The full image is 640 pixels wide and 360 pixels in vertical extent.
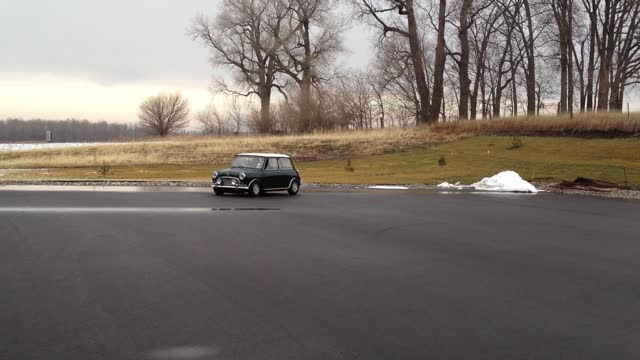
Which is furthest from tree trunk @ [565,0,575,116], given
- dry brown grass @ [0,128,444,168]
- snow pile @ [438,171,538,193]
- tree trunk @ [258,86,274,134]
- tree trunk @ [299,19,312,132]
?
tree trunk @ [258,86,274,134]

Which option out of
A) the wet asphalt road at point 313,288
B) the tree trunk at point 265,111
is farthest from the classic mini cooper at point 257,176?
the tree trunk at point 265,111

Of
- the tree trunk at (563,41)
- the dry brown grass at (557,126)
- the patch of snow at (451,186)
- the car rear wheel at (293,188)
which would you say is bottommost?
the patch of snow at (451,186)

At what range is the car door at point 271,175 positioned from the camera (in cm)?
2422

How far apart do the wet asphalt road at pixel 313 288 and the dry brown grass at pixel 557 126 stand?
33.3 m

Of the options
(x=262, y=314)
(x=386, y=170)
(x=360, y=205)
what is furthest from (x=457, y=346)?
(x=386, y=170)

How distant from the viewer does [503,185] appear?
2958cm

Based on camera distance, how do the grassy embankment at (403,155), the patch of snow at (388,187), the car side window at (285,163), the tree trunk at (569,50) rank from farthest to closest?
1. the tree trunk at (569,50)
2. the grassy embankment at (403,155)
3. the patch of snow at (388,187)
4. the car side window at (285,163)

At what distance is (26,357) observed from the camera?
17.1 feet

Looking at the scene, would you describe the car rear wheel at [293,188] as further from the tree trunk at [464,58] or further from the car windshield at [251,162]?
the tree trunk at [464,58]

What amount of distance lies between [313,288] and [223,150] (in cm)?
4547

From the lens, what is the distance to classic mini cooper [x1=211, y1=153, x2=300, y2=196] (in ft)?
77.7

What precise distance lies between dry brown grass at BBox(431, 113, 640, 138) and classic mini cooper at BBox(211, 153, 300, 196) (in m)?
30.1

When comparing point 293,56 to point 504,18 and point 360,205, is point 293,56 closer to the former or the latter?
point 504,18

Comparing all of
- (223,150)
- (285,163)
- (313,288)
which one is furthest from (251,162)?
(223,150)
